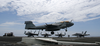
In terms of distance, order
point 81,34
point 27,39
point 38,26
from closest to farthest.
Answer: point 27,39 → point 38,26 → point 81,34

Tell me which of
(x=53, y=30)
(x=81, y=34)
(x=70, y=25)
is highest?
(x=70, y=25)

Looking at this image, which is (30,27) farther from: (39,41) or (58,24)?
(39,41)

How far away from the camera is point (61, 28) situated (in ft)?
107

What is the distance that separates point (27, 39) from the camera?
17719 mm

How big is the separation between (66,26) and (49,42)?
17655mm

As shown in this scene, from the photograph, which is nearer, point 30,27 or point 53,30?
point 53,30

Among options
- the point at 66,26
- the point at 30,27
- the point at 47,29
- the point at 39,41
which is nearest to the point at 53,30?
the point at 47,29

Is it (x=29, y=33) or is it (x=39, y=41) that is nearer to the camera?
(x=39, y=41)

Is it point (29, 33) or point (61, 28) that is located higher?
point (61, 28)

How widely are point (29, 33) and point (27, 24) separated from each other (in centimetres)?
1599

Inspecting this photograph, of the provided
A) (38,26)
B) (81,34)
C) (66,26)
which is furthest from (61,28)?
(81,34)

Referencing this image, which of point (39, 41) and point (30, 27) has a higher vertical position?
point (30, 27)

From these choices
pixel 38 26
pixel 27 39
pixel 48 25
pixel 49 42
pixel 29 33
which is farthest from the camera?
pixel 29 33

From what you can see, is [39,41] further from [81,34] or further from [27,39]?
[81,34]
